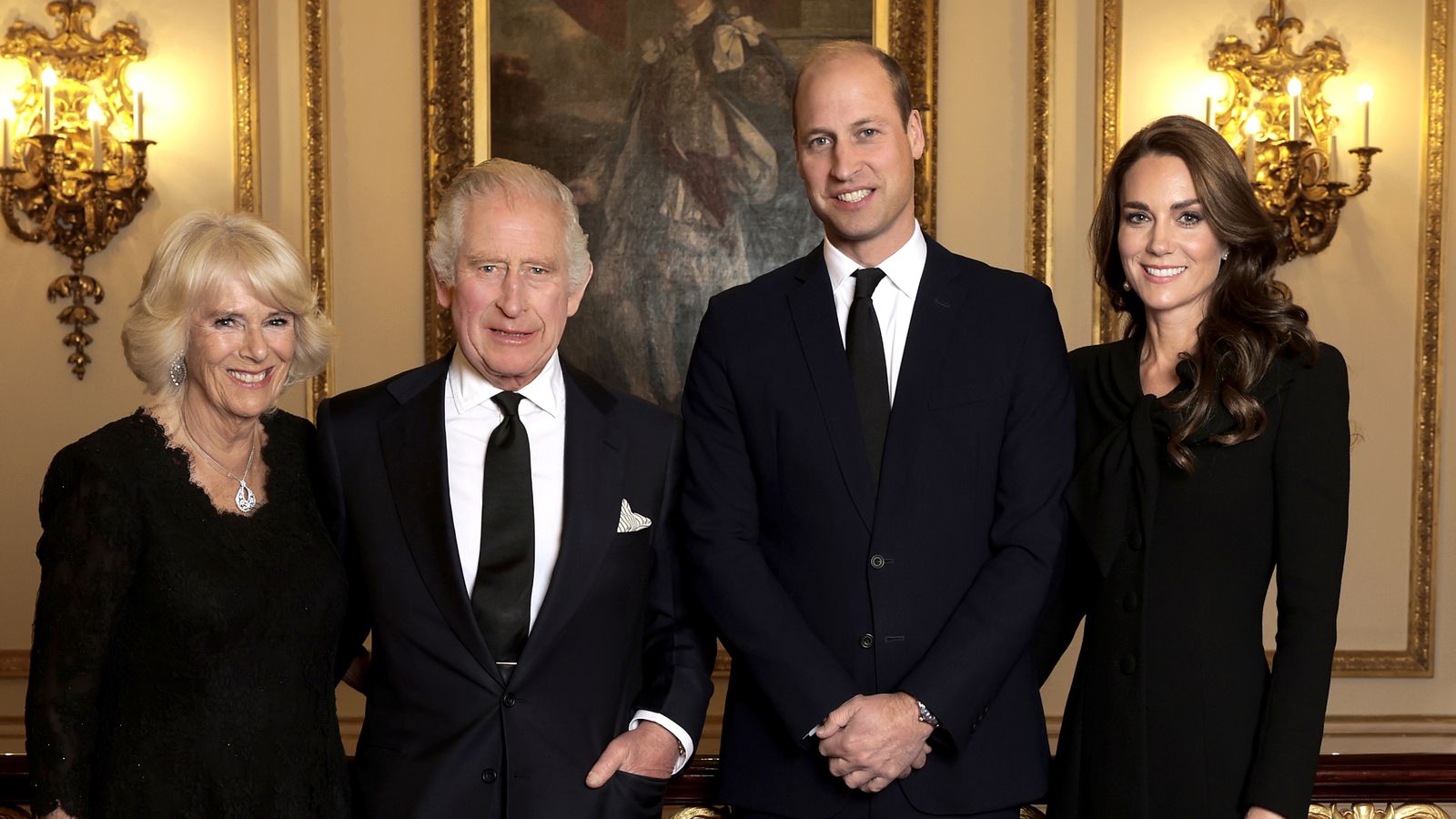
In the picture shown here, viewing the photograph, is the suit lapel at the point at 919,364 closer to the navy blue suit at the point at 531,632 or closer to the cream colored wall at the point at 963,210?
the navy blue suit at the point at 531,632

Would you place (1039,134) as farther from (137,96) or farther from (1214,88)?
(137,96)

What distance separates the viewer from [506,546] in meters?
2.33

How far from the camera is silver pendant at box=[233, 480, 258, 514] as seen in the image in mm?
2385

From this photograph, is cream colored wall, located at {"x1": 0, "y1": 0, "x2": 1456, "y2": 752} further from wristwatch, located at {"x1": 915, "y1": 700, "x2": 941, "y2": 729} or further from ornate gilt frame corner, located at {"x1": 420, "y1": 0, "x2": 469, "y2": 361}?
wristwatch, located at {"x1": 915, "y1": 700, "x2": 941, "y2": 729}

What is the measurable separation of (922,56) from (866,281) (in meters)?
3.36

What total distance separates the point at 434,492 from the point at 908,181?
107cm

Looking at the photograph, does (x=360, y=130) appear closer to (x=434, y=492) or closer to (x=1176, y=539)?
(x=434, y=492)

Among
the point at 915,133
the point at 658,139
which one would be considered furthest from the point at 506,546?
the point at 658,139

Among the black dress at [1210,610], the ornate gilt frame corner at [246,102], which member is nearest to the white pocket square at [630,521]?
the black dress at [1210,610]

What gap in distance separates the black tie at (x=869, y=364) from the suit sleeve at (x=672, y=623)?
0.38m

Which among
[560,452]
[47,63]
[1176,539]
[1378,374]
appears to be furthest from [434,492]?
[1378,374]

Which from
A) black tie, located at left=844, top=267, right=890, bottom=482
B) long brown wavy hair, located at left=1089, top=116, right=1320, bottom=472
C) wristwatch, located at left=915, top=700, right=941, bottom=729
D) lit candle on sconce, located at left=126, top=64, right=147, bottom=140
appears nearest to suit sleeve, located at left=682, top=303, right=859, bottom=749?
wristwatch, located at left=915, top=700, right=941, bottom=729

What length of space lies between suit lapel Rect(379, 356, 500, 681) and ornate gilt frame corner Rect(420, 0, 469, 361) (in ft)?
10.5

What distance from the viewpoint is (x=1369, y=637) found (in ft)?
18.4
